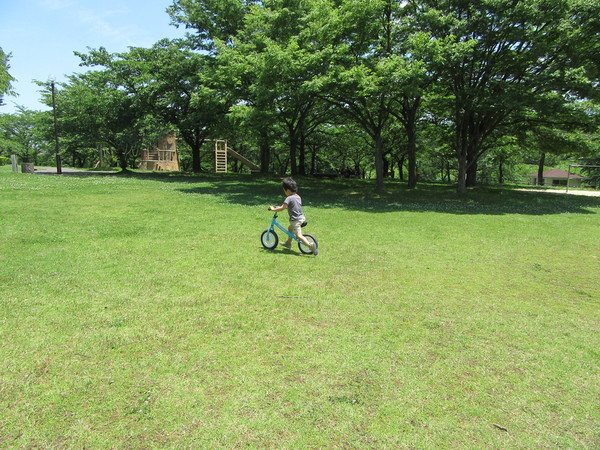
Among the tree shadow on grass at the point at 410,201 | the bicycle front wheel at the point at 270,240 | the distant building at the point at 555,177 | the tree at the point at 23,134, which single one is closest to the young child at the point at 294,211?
the bicycle front wheel at the point at 270,240

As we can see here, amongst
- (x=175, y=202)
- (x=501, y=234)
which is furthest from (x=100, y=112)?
(x=501, y=234)

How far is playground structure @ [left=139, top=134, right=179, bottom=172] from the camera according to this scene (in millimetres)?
46906

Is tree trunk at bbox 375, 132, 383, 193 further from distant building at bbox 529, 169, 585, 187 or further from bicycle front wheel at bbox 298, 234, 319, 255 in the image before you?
distant building at bbox 529, 169, 585, 187

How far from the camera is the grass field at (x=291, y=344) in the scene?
2945 mm

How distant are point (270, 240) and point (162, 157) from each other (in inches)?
1749

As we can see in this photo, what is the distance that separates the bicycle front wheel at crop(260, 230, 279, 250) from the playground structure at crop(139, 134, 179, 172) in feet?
137

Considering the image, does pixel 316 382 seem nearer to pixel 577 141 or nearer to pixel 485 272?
pixel 485 272

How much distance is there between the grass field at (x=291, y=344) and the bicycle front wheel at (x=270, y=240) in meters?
0.23

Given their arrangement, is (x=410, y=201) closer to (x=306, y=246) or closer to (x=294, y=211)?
(x=306, y=246)

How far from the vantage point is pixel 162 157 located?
159 ft

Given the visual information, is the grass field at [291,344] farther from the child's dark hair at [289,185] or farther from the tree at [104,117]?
the tree at [104,117]

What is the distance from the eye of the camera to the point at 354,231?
1124 centimetres

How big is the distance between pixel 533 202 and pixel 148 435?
74.9 feet

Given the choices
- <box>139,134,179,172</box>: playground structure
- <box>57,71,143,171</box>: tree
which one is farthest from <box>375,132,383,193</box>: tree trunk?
<box>139,134,179,172</box>: playground structure
